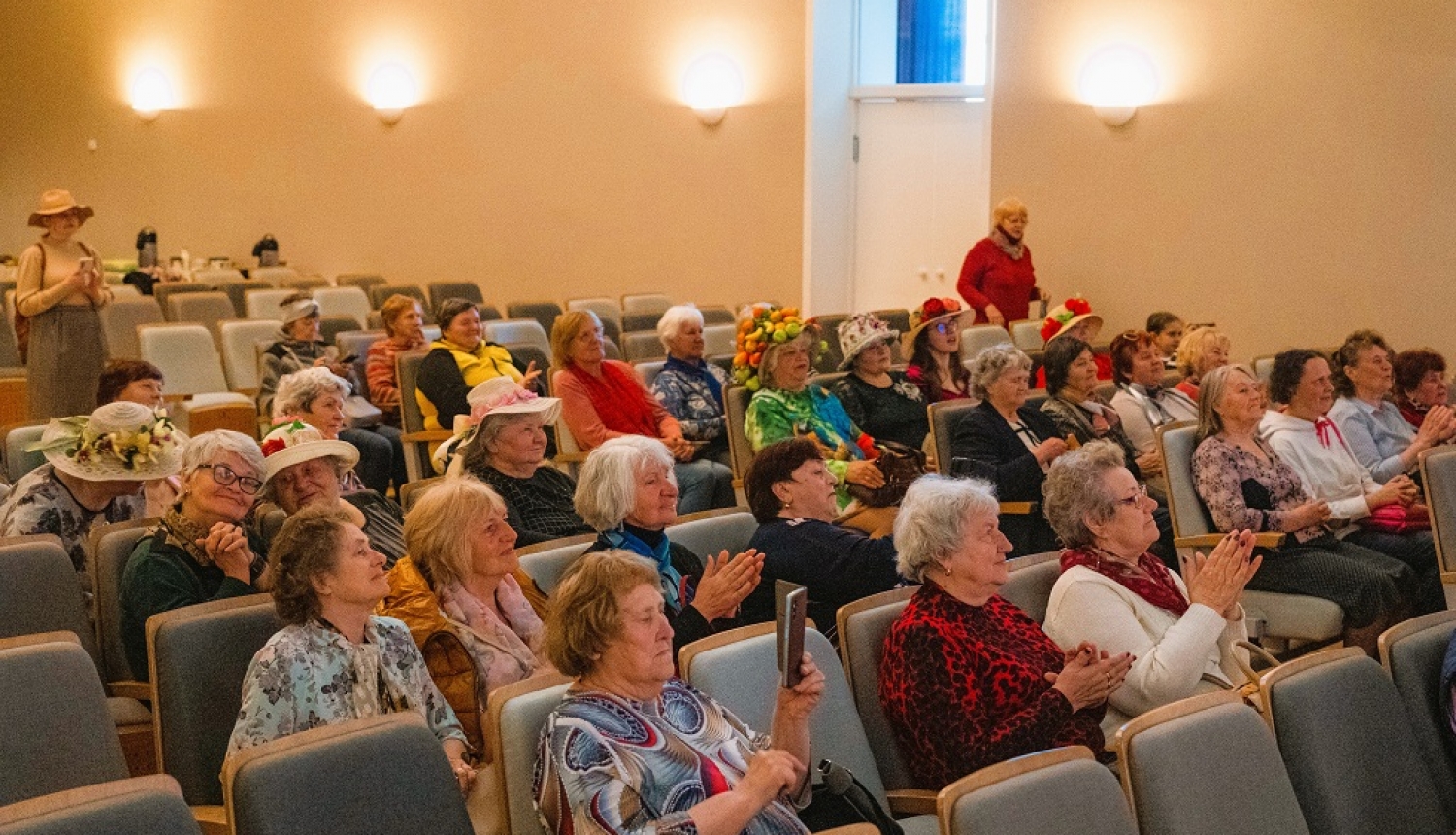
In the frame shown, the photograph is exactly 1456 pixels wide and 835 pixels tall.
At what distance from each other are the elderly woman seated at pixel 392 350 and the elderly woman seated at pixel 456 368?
1.49 ft

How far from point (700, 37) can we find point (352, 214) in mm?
3997

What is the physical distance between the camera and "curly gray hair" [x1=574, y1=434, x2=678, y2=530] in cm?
367

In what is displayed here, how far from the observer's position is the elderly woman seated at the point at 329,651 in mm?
2750

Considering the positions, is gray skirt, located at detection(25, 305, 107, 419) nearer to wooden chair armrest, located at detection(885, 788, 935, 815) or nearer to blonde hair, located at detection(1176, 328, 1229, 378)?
blonde hair, located at detection(1176, 328, 1229, 378)

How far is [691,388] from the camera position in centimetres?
632

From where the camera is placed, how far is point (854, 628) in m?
3.11

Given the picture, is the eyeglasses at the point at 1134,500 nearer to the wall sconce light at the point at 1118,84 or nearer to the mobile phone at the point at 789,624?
the mobile phone at the point at 789,624

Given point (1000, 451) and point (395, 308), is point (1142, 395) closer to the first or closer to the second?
point (1000, 451)

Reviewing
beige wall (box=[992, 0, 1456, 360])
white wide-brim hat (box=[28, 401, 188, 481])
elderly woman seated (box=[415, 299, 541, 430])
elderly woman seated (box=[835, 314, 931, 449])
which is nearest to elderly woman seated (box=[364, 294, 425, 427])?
elderly woman seated (box=[415, 299, 541, 430])

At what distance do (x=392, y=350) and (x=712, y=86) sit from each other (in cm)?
416

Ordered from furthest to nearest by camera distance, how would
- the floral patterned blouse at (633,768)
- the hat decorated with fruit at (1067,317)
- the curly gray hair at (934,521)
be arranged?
the hat decorated with fruit at (1067,317)
the curly gray hair at (934,521)
the floral patterned blouse at (633,768)

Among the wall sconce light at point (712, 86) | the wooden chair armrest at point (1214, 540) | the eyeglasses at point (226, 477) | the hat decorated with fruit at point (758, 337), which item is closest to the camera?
the eyeglasses at point (226, 477)

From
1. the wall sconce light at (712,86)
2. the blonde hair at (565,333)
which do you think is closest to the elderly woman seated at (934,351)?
the blonde hair at (565,333)

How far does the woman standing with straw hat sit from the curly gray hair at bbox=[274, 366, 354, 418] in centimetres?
211
